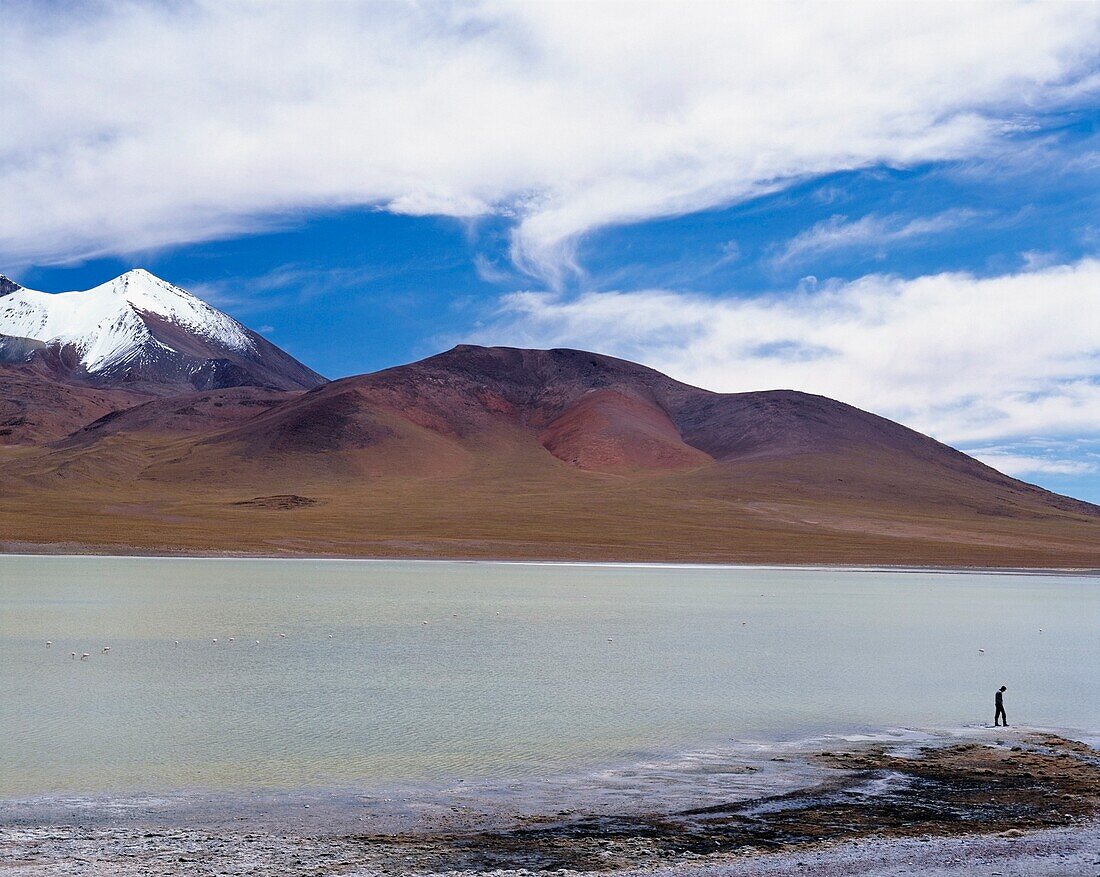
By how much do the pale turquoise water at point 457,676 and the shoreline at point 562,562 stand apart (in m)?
17.3

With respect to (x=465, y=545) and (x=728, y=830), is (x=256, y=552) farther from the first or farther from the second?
(x=728, y=830)

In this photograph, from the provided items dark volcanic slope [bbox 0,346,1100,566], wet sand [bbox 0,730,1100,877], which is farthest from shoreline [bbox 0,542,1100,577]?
wet sand [bbox 0,730,1100,877]

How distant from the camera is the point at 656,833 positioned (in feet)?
37.8

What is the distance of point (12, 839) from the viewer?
10.9 m

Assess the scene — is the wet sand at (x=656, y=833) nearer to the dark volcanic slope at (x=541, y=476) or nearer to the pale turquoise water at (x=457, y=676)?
the pale turquoise water at (x=457, y=676)

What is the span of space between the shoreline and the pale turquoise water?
1730 cm

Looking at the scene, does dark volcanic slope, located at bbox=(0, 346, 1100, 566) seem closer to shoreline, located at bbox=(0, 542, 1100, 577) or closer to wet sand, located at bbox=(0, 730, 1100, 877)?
shoreline, located at bbox=(0, 542, 1100, 577)

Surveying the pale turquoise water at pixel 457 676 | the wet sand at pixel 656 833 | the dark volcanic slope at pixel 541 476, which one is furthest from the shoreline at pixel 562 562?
the wet sand at pixel 656 833

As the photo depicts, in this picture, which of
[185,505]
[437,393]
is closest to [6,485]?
[185,505]

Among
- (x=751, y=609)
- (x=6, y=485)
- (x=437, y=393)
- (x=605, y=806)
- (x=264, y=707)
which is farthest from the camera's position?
(x=437, y=393)

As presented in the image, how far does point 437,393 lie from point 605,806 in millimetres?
163432

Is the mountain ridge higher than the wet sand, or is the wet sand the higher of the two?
the mountain ridge

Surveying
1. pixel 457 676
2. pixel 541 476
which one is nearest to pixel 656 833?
pixel 457 676

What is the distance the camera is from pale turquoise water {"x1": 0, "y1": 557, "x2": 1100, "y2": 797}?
1555cm
